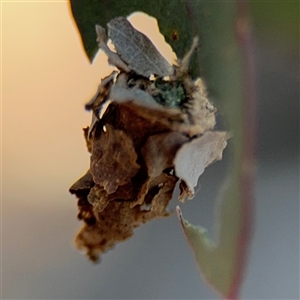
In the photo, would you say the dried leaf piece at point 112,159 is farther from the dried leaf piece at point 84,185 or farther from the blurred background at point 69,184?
the blurred background at point 69,184

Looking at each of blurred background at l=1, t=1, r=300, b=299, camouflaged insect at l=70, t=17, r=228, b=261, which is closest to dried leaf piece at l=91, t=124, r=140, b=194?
camouflaged insect at l=70, t=17, r=228, b=261

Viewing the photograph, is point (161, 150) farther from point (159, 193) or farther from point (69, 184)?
point (69, 184)

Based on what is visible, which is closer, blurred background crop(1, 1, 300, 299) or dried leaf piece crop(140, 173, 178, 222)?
dried leaf piece crop(140, 173, 178, 222)

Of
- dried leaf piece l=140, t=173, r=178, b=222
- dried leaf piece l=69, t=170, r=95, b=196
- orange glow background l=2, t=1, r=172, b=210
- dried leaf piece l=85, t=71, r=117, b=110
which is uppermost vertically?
orange glow background l=2, t=1, r=172, b=210

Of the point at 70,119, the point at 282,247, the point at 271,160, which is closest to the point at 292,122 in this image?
the point at 271,160

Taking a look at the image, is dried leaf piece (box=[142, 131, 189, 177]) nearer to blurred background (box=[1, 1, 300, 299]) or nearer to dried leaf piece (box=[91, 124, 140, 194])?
dried leaf piece (box=[91, 124, 140, 194])

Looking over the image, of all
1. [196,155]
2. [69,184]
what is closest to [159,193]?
[196,155]

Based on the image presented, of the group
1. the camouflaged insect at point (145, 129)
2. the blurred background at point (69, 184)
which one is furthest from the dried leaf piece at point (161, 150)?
the blurred background at point (69, 184)

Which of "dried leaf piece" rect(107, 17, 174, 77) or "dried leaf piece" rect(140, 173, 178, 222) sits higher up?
"dried leaf piece" rect(107, 17, 174, 77)
